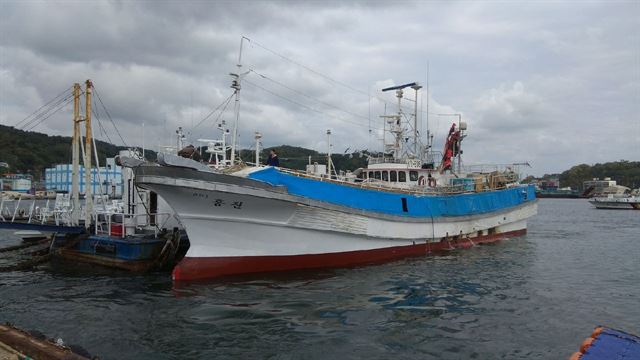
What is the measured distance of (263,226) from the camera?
1588 centimetres

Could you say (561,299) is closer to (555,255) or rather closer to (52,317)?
(555,255)

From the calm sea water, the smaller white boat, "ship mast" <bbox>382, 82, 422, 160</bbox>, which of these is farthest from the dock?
the smaller white boat

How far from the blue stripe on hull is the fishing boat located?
0.04 meters

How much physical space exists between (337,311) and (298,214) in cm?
470

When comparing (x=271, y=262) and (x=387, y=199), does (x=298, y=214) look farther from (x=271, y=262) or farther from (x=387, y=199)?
(x=387, y=199)

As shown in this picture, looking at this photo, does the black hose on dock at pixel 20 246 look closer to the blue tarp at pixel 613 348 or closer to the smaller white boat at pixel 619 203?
the blue tarp at pixel 613 348

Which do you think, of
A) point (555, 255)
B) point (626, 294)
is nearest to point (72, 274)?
point (626, 294)

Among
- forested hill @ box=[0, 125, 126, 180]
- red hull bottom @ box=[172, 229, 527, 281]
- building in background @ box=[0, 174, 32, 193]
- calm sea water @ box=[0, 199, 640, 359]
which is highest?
forested hill @ box=[0, 125, 126, 180]

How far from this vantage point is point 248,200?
1529 centimetres

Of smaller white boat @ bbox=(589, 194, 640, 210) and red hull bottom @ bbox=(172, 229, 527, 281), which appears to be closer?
red hull bottom @ bbox=(172, 229, 527, 281)

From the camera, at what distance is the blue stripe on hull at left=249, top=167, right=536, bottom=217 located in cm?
1658

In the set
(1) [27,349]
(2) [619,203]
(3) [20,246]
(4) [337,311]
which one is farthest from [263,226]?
(2) [619,203]

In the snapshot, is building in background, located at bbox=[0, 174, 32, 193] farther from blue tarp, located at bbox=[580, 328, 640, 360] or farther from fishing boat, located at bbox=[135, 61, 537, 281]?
blue tarp, located at bbox=[580, 328, 640, 360]

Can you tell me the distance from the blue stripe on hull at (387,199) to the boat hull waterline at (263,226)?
5.4 inches
